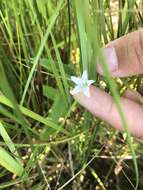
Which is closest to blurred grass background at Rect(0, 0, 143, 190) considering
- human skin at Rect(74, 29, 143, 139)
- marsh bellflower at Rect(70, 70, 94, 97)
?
human skin at Rect(74, 29, 143, 139)

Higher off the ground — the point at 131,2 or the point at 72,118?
the point at 131,2

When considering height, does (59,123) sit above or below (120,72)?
below

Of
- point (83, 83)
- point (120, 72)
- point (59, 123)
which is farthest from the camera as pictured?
point (59, 123)

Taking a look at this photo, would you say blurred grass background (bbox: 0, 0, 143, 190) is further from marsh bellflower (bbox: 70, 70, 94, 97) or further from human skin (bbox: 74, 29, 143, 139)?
marsh bellflower (bbox: 70, 70, 94, 97)

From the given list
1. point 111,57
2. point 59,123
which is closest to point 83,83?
point 111,57

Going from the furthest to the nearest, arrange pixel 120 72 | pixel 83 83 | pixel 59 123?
pixel 59 123 < pixel 120 72 < pixel 83 83

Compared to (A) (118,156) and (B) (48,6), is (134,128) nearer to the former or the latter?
(A) (118,156)

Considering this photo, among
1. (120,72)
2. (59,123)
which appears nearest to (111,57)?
(120,72)

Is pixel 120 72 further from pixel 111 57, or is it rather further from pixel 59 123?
pixel 59 123

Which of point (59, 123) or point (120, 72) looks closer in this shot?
point (120, 72)

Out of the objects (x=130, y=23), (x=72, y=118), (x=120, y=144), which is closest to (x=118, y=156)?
(x=120, y=144)
